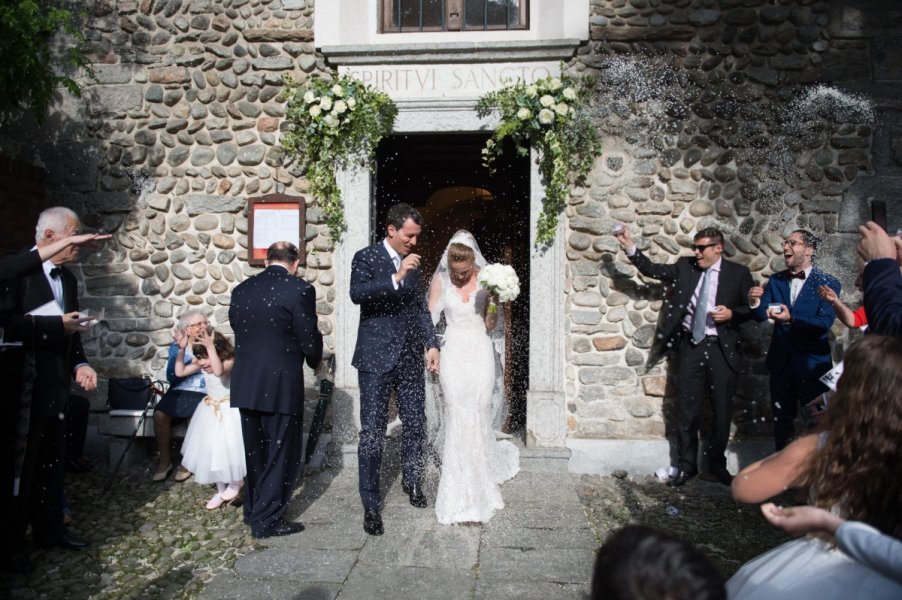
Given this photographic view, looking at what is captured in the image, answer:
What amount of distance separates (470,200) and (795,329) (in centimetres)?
427

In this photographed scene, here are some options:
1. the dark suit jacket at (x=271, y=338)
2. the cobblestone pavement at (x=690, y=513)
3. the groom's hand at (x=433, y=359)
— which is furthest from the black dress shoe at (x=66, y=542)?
the cobblestone pavement at (x=690, y=513)

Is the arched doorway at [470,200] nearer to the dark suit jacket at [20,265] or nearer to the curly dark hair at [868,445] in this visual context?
the dark suit jacket at [20,265]

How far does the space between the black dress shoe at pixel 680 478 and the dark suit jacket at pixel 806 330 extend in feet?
3.65

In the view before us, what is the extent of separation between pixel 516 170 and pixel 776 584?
5859mm

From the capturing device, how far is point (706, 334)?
18.5 feet

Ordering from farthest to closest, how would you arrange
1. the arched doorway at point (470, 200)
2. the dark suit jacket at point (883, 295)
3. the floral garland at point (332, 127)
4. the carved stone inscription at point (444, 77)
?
the arched doorway at point (470, 200) < the carved stone inscription at point (444, 77) < the floral garland at point (332, 127) < the dark suit jacket at point (883, 295)

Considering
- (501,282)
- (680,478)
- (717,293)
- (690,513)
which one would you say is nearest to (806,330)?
(717,293)

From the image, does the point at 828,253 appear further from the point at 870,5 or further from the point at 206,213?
the point at 206,213

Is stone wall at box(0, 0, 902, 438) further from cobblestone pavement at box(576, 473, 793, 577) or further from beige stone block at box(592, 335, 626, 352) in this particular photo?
cobblestone pavement at box(576, 473, 793, 577)

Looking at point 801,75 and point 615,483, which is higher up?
point 801,75

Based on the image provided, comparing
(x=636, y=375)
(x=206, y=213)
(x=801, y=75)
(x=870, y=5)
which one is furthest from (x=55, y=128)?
(x=870, y=5)

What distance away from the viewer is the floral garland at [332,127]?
6023 millimetres

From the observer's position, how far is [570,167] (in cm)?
609

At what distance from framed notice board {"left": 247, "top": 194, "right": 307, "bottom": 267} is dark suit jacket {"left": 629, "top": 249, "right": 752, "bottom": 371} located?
2.96m
